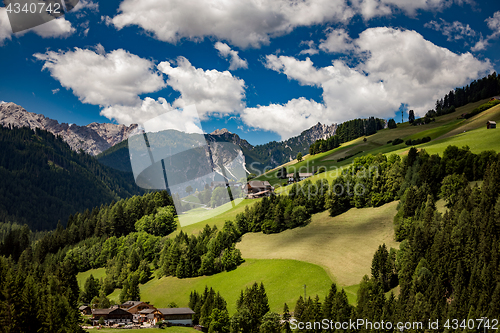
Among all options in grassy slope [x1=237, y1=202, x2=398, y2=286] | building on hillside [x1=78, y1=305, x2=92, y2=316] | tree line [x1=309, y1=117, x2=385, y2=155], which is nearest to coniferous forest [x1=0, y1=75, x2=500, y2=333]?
building on hillside [x1=78, y1=305, x2=92, y2=316]

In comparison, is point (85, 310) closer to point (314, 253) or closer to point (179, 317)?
point (179, 317)

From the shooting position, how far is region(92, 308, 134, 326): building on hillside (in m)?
55.6

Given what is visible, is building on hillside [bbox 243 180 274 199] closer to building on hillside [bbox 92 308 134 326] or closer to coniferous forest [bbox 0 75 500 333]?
coniferous forest [bbox 0 75 500 333]

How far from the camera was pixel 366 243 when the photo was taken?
5962cm

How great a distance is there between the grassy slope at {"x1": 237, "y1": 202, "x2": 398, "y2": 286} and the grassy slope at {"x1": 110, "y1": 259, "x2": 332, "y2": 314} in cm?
267

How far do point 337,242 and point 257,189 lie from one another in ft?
194

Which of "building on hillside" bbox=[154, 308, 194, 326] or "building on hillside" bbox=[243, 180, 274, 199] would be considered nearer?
"building on hillside" bbox=[154, 308, 194, 326]

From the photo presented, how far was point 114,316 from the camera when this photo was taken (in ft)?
183

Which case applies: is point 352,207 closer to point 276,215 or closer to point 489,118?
point 276,215

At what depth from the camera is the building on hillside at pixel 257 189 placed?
11631 centimetres

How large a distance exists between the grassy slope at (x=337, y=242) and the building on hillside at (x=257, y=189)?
3113 centimetres

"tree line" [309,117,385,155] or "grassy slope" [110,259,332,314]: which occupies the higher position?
"tree line" [309,117,385,155]

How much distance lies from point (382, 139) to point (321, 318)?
131215mm

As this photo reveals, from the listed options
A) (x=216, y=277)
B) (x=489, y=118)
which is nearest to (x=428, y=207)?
(x=216, y=277)
